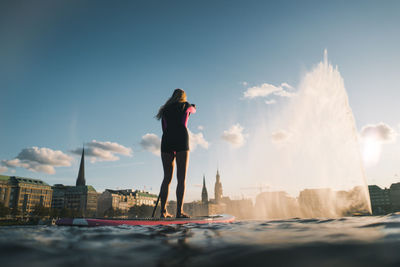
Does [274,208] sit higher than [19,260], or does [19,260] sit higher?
[19,260]

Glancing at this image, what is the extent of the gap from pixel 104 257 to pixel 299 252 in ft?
Result: 4.48

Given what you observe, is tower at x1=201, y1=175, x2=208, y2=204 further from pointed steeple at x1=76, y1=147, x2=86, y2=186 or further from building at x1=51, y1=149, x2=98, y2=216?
building at x1=51, y1=149, x2=98, y2=216

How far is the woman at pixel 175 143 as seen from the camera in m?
6.68

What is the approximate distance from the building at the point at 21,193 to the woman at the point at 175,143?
102 metres

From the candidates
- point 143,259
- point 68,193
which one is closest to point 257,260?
point 143,259

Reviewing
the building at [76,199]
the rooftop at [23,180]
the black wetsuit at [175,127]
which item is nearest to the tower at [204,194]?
the building at [76,199]

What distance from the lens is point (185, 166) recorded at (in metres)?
6.67

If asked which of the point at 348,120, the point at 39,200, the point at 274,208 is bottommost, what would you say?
the point at 274,208

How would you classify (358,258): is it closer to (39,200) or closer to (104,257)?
(104,257)

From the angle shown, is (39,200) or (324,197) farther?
(324,197)

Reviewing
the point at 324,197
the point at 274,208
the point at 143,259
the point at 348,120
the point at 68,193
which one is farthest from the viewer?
the point at 274,208

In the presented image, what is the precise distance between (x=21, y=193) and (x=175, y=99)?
11251cm

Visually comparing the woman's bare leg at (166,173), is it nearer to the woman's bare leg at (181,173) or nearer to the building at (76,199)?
the woman's bare leg at (181,173)

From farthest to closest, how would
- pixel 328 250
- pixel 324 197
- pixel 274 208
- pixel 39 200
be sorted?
pixel 274 208
pixel 324 197
pixel 39 200
pixel 328 250
